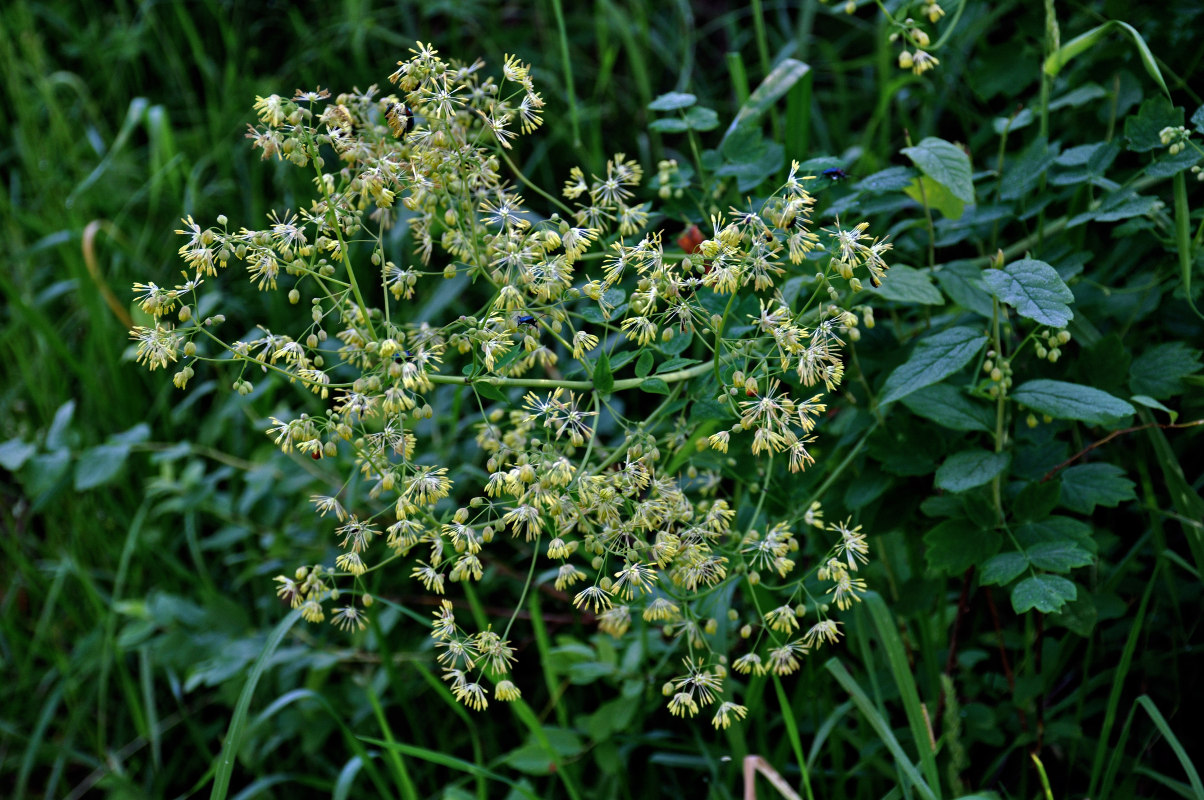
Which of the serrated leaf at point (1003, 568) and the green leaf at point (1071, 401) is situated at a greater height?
the green leaf at point (1071, 401)

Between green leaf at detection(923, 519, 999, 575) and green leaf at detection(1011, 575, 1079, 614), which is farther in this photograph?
green leaf at detection(923, 519, 999, 575)

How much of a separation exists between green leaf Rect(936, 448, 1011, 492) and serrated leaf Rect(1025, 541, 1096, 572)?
109 millimetres

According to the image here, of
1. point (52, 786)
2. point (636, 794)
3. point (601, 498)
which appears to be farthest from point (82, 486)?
point (601, 498)

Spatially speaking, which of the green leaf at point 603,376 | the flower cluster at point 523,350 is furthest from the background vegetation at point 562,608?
the green leaf at point 603,376

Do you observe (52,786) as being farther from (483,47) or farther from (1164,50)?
(1164,50)

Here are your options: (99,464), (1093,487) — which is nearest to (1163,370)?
(1093,487)

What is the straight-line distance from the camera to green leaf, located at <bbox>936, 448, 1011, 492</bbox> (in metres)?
1.26

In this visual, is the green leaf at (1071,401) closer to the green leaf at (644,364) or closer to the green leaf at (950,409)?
the green leaf at (950,409)

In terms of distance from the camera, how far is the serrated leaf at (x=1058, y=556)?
1205 millimetres

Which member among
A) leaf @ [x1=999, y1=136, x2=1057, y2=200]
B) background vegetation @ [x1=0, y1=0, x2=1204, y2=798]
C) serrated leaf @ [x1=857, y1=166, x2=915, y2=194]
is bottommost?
background vegetation @ [x1=0, y1=0, x2=1204, y2=798]

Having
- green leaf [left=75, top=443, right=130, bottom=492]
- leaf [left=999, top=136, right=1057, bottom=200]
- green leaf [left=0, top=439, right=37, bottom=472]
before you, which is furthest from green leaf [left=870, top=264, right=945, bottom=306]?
green leaf [left=0, top=439, right=37, bottom=472]

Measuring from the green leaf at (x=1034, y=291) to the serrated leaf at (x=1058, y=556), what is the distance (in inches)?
11.3

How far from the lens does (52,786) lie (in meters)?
2.14

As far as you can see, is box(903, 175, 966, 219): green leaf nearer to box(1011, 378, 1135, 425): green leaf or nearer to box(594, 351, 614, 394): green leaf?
box(1011, 378, 1135, 425): green leaf
